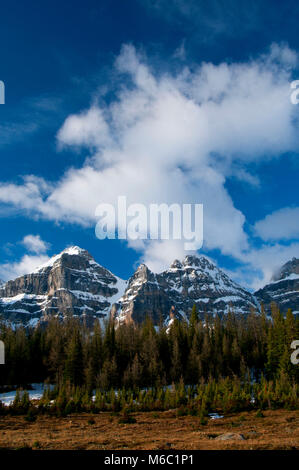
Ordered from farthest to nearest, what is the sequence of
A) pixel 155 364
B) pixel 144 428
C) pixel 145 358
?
pixel 145 358 < pixel 155 364 < pixel 144 428

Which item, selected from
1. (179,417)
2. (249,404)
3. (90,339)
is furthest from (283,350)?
(90,339)

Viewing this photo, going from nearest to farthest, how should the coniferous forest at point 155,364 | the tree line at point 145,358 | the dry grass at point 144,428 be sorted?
the dry grass at point 144,428, the coniferous forest at point 155,364, the tree line at point 145,358

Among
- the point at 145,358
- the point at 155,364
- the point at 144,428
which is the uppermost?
the point at 145,358

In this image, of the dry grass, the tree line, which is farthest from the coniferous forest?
the dry grass

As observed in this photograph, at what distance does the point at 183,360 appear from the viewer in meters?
83.3

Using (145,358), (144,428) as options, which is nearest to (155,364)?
(145,358)

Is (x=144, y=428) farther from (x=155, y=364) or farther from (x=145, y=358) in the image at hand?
(x=145, y=358)

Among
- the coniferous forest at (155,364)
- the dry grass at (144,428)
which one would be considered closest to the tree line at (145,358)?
the coniferous forest at (155,364)

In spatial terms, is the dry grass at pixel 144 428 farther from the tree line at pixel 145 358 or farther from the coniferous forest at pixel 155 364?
the tree line at pixel 145 358

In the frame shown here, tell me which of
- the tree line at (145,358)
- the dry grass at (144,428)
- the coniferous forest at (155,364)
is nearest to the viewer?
the dry grass at (144,428)

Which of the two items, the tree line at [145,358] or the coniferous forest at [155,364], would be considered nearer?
the coniferous forest at [155,364]
